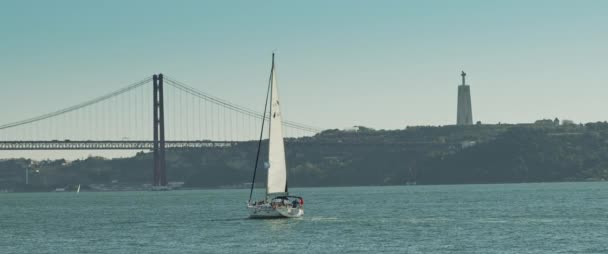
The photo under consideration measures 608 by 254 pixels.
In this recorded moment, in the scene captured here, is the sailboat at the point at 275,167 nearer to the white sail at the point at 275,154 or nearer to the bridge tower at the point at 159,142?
the white sail at the point at 275,154

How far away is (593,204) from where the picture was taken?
319ft

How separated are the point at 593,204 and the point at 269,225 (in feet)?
121

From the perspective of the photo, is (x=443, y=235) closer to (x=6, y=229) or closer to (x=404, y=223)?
(x=404, y=223)

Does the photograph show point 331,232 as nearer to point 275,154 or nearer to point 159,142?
point 275,154

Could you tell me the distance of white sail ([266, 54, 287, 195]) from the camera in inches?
2772

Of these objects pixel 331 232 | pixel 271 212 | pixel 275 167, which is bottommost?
pixel 331 232

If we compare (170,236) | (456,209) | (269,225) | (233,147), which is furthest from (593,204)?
(233,147)

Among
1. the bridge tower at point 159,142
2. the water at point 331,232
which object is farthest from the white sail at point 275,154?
the bridge tower at point 159,142

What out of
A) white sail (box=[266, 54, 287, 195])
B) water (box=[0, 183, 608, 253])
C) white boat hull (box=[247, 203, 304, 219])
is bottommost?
water (box=[0, 183, 608, 253])

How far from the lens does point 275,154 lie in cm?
7112

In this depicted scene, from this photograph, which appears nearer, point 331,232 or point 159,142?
point 331,232

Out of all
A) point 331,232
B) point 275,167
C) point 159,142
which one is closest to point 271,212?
point 275,167

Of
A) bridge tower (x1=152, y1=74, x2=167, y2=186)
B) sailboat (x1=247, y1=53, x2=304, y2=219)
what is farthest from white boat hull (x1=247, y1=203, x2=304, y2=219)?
bridge tower (x1=152, y1=74, x2=167, y2=186)

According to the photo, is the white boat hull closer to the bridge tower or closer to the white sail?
the white sail
